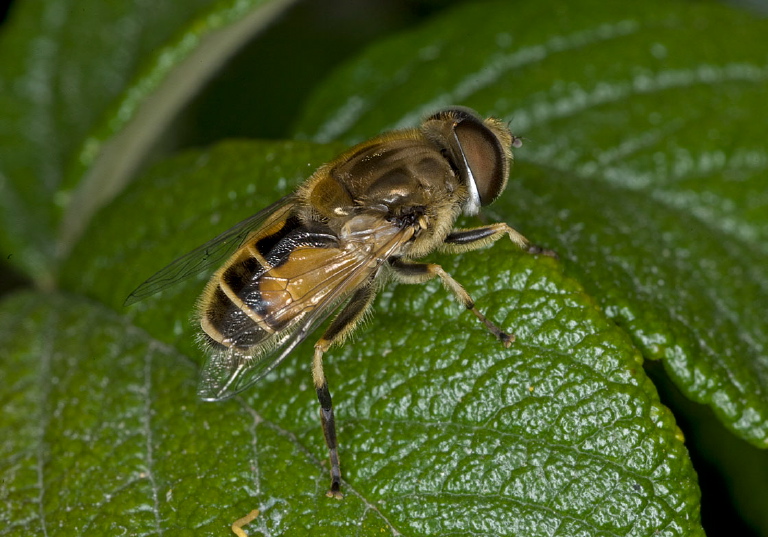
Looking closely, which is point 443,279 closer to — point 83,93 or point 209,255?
point 209,255

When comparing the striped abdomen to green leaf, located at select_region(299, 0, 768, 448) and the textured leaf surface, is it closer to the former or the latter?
the textured leaf surface

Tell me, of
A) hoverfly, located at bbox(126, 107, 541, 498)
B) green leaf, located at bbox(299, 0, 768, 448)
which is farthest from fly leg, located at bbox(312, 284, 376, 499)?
green leaf, located at bbox(299, 0, 768, 448)

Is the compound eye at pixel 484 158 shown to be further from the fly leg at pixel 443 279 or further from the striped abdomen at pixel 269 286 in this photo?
the striped abdomen at pixel 269 286

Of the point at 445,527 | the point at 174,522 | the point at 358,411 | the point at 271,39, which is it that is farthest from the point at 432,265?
the point at 271,39

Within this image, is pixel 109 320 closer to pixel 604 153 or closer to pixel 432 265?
pixel 432 265

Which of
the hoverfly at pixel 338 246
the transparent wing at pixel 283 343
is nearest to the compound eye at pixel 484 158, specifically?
the hoverfly at pixel 338 246
